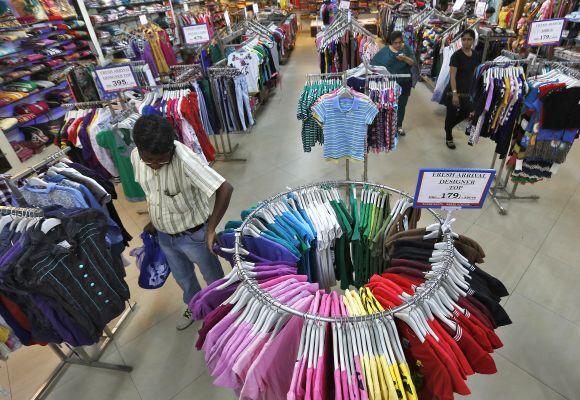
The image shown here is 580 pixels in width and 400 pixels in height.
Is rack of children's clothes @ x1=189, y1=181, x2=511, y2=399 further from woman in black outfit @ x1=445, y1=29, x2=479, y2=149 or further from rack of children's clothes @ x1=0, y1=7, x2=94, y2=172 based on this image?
rack of children's clothes @ x1=0, y1=7, x2=94, y2=172

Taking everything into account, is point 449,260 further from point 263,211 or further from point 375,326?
point 263,211

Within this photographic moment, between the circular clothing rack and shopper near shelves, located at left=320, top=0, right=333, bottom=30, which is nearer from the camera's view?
the circular clothing rack

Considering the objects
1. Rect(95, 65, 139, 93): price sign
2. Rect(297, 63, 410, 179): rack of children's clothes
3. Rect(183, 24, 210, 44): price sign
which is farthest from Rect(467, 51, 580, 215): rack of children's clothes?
Rect(183, 24, 210, 44): price sign

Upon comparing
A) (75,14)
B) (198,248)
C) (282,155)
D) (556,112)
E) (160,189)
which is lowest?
(282,155)

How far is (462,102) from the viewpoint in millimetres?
4789

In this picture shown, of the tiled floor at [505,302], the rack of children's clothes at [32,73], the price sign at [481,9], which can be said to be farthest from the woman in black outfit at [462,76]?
the rack of children's clothes at [32,73]

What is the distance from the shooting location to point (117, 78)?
3.47 meters

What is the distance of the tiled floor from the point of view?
7.75ft

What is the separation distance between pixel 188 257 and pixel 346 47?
4298mm

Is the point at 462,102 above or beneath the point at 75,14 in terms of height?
beneath

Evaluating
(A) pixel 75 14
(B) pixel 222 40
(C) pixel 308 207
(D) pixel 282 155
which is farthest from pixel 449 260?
(A) pixel 75 14

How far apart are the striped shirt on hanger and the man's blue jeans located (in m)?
0.10

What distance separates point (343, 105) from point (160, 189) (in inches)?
74.7

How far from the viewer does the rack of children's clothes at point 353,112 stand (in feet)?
10.2
